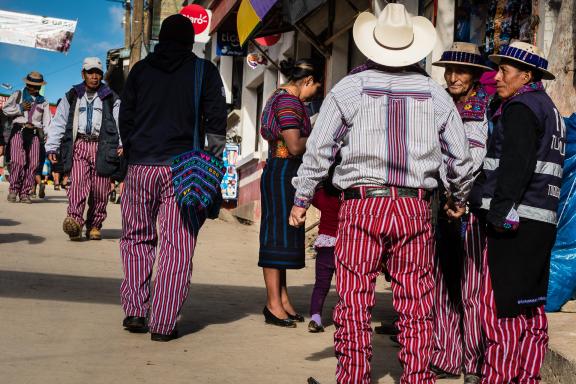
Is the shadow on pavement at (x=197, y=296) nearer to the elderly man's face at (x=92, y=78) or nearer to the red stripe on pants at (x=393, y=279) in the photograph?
the red stripe on pants at (x=393, y=279)

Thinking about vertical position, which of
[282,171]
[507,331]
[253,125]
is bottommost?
[507,331]

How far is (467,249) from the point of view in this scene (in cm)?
487

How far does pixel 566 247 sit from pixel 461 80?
63.5 inches

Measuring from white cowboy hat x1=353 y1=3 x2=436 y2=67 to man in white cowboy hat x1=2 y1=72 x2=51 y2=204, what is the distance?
12.1 m

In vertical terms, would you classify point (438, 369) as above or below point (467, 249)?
below

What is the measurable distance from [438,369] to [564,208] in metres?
1.64

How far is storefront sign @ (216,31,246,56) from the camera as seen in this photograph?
19812 millimetres

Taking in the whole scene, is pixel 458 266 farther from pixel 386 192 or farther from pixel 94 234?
pixel 94 234

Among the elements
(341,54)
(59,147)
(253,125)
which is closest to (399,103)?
(59,147)

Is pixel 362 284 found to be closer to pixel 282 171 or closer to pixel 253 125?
pixel 282 171

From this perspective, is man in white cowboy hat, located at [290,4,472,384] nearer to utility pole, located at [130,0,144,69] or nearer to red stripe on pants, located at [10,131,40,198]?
A: red stripe on pants, located at [10,131,40,198]

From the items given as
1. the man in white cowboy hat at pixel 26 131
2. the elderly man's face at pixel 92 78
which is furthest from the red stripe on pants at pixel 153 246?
the man in white cowboy hat at pixel 26 131

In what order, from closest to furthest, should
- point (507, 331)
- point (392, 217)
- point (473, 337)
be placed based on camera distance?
1. point (392, 217)
2. point (507, 331)
3. point (473, 337)

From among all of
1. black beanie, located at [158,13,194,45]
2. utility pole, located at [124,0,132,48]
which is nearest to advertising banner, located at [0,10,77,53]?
utility pole, located at [124,0,132,48]
